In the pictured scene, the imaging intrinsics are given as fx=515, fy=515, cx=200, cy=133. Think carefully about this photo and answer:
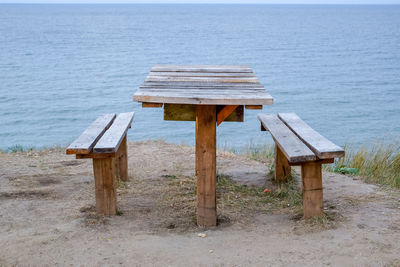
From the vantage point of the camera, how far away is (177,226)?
420 centimetres

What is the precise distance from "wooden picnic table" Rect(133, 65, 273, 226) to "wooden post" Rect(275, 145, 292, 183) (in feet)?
4.26

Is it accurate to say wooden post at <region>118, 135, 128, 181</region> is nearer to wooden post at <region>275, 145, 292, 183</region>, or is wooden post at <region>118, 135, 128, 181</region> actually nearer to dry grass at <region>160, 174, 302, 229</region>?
dry grass at <region>160, 174, 302, 229</region>

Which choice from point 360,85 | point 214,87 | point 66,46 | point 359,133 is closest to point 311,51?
point 360,85

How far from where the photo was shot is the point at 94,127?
486cm

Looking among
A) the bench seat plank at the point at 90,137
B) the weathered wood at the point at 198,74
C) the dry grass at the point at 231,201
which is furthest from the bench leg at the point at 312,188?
the bench seat plank at the point at 90,137

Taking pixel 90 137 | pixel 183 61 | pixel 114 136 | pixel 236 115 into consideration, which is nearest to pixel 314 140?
pixel 236 115

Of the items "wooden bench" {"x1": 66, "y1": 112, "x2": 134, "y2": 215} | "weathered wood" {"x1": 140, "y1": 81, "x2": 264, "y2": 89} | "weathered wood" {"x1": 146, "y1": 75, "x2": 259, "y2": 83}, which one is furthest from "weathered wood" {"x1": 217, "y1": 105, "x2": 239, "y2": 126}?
"wooden bench" {"x1": 66, "y1": 112, "x2": 134, "y2": 215}

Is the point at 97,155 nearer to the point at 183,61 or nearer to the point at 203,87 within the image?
the point at 203,87

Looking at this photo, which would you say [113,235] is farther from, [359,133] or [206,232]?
[359,133]

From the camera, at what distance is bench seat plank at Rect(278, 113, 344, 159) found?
383 centimetres

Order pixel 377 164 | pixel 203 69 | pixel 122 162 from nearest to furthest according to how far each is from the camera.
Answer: pixel 203 69 < pixel 122 162 < pixel 377 164

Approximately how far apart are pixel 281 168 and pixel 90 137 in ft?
7.11

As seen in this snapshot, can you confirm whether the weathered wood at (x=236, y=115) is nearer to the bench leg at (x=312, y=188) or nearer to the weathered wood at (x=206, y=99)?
the weathered wood at (x=206, y=99)

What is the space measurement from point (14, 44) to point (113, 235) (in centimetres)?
4244
